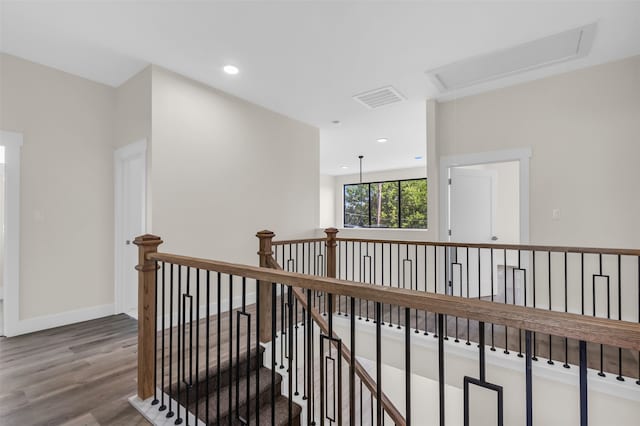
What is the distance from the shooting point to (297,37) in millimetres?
2699

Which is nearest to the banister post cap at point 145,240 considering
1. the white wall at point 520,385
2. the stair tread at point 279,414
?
the stair tread at point 279,414

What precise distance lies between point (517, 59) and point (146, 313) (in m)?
3.94

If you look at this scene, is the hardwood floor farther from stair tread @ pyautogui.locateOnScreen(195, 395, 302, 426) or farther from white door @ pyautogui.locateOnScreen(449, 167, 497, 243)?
white door @ pyautogui.locateOnScreen(449, 167, 497, 243)

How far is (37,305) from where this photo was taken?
3.11 meters

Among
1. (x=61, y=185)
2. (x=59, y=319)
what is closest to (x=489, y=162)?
(x=61, y=185)

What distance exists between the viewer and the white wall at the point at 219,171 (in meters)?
3.25

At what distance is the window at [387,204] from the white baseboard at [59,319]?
8094 millimetres

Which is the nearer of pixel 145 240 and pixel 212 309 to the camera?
pixel 145 240

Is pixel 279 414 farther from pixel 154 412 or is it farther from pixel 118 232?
pixel 118 232

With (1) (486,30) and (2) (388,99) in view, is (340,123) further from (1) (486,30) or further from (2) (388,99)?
(1) (486,30)

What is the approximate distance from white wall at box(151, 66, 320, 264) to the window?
18.9 feet

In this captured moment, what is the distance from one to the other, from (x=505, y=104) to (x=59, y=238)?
A: 5253 mm

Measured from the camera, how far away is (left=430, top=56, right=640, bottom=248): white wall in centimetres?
311

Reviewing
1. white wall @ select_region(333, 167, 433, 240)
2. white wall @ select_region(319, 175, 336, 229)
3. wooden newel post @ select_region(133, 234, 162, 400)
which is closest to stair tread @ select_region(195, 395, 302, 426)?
wooden newel post @ select_region(133, 234, 162, 400)
